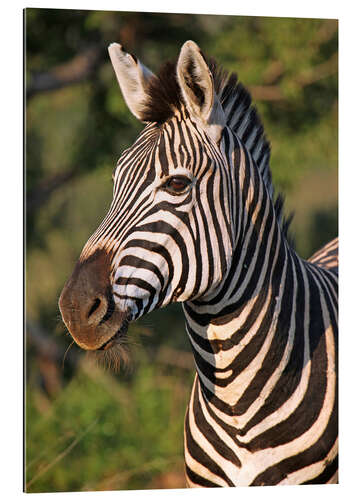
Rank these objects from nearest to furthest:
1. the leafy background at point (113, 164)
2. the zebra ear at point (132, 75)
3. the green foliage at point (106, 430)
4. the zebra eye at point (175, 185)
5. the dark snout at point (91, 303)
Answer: the dark snout at point (91, 303) → the zebra eye at point (175, 185) → the zebra ear at point (132, 75) → the green foliage at point (106, 430) → the leafy background at point (113, 164)

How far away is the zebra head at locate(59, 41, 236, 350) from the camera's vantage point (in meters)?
2.51

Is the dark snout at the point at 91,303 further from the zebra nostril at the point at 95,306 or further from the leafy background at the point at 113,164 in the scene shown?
the leafy background at the point at 113,164

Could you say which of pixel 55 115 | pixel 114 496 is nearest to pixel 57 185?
pixel 55 115

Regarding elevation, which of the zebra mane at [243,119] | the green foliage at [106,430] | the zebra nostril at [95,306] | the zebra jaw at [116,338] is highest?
the zebra mane at [243,119]

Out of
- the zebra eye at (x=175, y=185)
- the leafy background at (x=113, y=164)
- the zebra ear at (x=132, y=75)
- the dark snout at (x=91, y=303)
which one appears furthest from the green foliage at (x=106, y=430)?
the zebra ear at (x=132, y=75)

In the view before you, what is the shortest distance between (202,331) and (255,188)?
1.99 ft

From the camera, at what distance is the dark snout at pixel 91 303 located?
2.48 m

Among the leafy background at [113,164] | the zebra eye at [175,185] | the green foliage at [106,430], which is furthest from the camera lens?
the leafy background at [113,164]

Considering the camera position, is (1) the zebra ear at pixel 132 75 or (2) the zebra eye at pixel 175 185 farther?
(1) the zebra ear at pixel 132 75

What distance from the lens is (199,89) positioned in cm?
270

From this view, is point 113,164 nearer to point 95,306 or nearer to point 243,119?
point 243,119

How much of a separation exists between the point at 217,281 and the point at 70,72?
3197 mm

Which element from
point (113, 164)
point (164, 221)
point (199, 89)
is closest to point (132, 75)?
point (199, 89)

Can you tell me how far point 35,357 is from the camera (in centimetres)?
601
